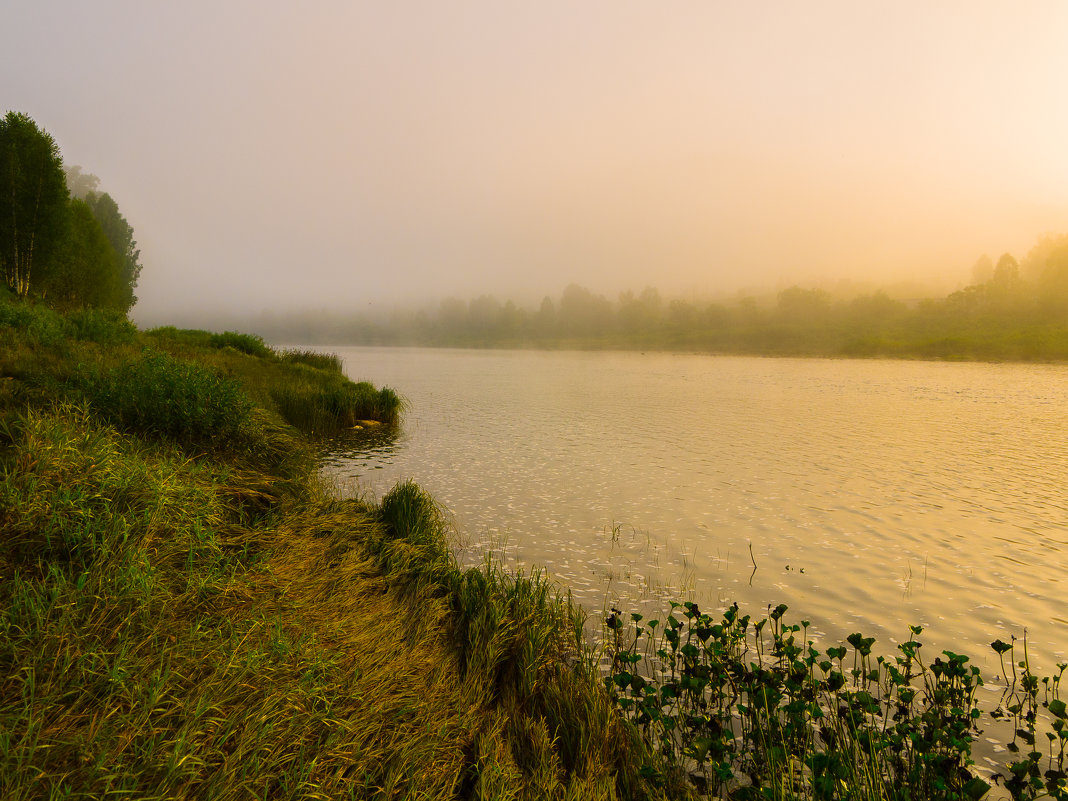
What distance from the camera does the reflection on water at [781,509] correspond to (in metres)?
9.01

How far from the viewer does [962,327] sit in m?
178

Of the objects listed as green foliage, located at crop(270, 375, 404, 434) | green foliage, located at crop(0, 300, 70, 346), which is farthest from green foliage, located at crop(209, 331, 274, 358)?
green foliage, located at crop(0, 300, 70, 346)

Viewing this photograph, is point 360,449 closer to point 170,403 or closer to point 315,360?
point 170,403

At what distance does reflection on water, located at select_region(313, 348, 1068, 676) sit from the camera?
29.6 feet

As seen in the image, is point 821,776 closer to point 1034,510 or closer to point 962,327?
point 1034,510

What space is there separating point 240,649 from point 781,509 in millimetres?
13614

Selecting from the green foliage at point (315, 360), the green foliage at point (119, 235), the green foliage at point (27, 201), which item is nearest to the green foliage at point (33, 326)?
the green foliage at point (315, 360)

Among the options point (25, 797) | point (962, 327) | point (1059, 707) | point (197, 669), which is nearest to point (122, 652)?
point (197, 669)

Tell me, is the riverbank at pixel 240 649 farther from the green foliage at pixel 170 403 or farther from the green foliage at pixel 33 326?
the green foliage at pixel 33 326

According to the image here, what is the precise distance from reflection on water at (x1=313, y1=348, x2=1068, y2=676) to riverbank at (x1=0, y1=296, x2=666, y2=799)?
290 centimetres

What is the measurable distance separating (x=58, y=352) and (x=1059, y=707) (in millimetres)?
19662

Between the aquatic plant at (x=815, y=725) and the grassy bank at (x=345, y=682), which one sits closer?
the grassy bank at (x=345, y=682)

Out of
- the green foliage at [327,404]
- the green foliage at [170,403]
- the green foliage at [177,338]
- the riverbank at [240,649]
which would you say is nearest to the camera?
the riverbank at [240,649]

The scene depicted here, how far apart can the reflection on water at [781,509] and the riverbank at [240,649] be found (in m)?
2.90
